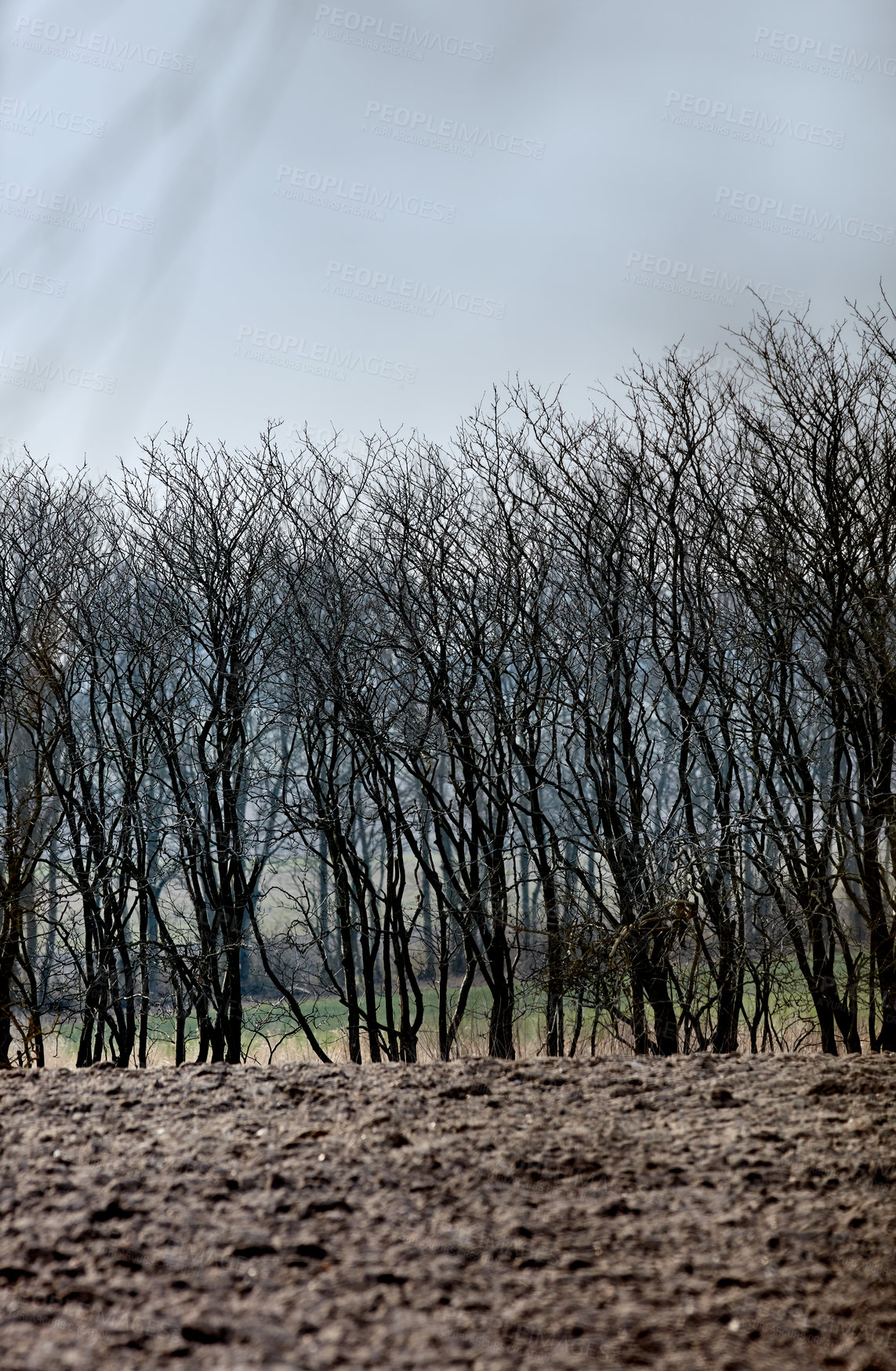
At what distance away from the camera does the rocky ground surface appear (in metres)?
2.10

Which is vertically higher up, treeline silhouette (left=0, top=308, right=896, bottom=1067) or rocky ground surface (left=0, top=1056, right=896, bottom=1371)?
treeline silhouette (left=0, top=308, right=896, bottom=1067)

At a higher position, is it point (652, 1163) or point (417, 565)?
point (417, 565)

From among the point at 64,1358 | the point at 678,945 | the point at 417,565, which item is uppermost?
the point at 417,565

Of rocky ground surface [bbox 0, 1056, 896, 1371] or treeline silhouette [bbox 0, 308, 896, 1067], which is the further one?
→ treeline silhouette [bbox 0, 308, 896, 1067]

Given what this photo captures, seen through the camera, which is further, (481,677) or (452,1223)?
(481,677)

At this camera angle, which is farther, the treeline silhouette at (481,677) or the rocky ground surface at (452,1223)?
the treeline silhouette at (481,677)

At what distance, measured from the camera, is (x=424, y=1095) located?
12.6 ft

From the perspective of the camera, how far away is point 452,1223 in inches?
104

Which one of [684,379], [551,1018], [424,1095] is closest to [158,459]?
[684,379]

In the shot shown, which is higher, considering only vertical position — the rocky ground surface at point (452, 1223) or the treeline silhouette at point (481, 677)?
the treeline silhouette at point (481, 677)

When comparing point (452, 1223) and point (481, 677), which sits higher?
point (481, 677)

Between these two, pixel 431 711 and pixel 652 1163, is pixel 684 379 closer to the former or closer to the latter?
pixel 431 711

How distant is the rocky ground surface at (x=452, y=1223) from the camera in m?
2.10

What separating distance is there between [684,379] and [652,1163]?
7.35 meters
